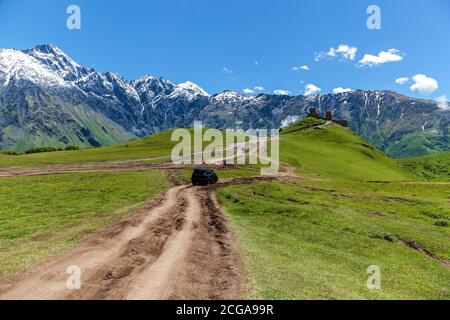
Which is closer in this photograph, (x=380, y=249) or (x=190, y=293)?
(x=190, y=293)

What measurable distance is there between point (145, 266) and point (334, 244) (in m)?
15.6

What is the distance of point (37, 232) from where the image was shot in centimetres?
2616

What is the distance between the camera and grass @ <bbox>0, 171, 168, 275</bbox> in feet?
73.9

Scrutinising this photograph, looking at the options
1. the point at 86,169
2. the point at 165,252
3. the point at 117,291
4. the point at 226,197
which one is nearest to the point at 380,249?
the point at 165,252

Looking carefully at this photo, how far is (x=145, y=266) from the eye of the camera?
19531mm

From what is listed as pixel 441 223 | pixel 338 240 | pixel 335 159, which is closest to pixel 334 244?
pixel 338 240

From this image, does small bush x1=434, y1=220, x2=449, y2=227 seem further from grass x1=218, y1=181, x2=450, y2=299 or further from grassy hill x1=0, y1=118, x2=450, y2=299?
grass x1=218, y1=181, x2=450, y2=299

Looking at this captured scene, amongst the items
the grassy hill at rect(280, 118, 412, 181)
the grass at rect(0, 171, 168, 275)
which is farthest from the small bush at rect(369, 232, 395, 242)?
the grassy hill at rect(280, 118, 412, 181)

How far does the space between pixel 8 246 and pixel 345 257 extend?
22.1 meters

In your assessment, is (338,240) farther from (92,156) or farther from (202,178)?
(92,156)

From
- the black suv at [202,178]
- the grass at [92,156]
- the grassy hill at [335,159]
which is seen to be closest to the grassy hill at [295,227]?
the black suv at [202,178]

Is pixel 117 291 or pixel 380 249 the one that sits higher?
pixel 117 291

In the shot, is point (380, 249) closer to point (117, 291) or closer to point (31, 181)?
point (117, 291)

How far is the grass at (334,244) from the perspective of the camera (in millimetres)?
18469
